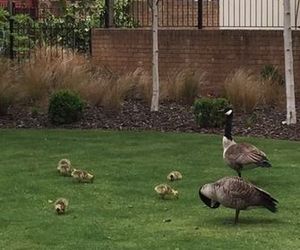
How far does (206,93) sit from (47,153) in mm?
6681

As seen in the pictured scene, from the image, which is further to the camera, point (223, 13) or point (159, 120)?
point (223, 13)

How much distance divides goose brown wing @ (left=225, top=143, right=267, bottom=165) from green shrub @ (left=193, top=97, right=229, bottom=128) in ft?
15.5

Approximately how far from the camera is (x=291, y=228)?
25.3 ft

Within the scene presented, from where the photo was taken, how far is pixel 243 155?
9180 mm

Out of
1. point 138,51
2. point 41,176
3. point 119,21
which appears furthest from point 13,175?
point 119,21

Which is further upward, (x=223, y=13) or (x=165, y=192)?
(x=223, y=13)

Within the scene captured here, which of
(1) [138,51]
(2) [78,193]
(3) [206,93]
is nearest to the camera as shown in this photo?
(2) [78,193]

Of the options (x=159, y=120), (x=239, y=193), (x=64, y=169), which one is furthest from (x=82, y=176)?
(x=159, y=120)

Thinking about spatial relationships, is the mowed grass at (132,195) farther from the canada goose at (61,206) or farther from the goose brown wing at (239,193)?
the goose brown wing at (239,193)

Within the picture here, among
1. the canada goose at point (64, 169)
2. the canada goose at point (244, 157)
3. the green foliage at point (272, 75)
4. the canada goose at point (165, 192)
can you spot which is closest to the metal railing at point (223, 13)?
the green foliage at point (272, 75)

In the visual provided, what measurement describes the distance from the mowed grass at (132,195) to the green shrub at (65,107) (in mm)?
992

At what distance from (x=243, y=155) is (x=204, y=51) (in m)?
10.0

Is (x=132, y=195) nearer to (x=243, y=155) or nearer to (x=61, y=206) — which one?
(x=61, y=206)

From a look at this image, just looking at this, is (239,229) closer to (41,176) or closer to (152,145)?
(41,176)
